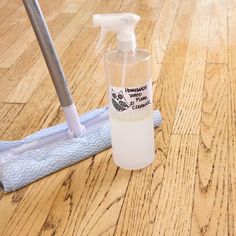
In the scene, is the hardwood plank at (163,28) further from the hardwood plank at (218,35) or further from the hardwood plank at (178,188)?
the hardwood plank at (178,188)

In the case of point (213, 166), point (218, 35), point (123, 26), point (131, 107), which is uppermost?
point (123, 26)

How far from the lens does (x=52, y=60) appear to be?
893mm

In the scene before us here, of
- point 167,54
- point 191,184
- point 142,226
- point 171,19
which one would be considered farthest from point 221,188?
point 171,19

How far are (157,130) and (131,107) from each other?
0.22 m

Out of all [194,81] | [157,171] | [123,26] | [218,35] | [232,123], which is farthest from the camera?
[218,35]

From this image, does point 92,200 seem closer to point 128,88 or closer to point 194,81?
point 128,88

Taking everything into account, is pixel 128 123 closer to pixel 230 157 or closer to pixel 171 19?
pixel 230 157

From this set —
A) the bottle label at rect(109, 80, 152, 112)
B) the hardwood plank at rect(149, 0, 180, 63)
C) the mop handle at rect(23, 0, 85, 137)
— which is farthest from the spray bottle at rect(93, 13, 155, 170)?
the hardwood plank at rect(149, 0, 180, 63)

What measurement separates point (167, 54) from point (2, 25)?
2.41 feet

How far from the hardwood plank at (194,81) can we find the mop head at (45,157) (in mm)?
192

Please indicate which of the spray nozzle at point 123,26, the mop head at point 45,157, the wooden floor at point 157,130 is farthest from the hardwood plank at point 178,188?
the spray nozzle at point 123,26

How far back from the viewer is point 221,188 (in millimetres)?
818

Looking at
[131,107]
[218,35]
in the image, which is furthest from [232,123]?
[218,35]

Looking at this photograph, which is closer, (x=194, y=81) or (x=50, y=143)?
(x=50, y=143)
